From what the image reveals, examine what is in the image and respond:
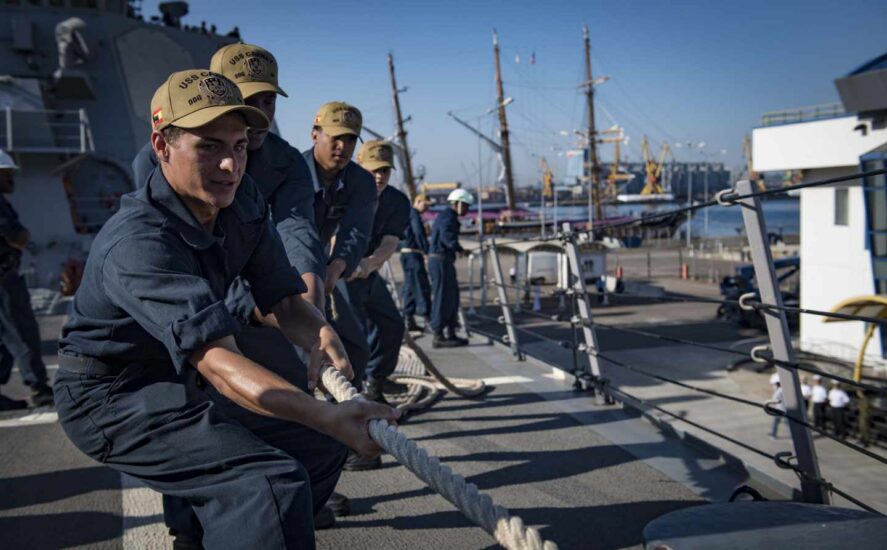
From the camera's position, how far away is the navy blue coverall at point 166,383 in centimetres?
181

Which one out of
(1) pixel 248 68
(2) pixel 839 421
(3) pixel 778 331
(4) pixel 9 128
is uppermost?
(4) pixel 9 128

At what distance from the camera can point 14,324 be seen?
5.79 meters

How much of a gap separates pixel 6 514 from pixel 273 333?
1.63 metres

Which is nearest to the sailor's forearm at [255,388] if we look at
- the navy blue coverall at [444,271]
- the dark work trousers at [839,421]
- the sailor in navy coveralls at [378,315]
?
the sailor in navy coveralls at [378,315]

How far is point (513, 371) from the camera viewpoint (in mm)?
6469

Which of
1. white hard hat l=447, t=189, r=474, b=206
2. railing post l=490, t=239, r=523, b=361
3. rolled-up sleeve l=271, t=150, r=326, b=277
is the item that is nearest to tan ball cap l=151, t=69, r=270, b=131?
rolled-up sleeve l=271, t=150, r=326, b=277

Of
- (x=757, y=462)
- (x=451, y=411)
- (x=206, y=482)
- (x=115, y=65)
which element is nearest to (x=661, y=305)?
(x=757, y=462)

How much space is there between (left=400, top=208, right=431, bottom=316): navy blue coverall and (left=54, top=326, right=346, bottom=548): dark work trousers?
927 cm

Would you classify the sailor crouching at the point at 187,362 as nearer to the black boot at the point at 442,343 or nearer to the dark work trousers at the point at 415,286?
the black boot at the point at 442,343

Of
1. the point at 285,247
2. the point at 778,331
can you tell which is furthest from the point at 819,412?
the point at 285,247

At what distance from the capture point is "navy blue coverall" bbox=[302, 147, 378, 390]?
4.04 m

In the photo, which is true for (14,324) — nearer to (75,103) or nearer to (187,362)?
(187,362)

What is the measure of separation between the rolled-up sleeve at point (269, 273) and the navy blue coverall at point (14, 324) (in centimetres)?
406

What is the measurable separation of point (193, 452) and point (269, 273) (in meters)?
0.76
